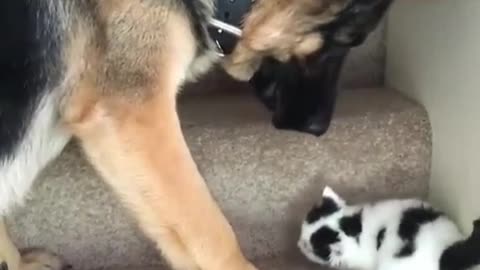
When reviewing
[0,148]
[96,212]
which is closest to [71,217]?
[96,212]

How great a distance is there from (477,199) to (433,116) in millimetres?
214

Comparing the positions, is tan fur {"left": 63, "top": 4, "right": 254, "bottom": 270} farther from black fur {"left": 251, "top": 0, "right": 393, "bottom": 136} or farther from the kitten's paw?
the kitten's paw

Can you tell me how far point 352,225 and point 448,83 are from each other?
34cm

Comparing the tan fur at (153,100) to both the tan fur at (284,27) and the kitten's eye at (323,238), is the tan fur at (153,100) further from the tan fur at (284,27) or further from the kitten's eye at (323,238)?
the kitten's eye at (323,238)

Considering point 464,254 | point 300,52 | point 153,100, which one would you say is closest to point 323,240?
point 464,254

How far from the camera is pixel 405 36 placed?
2.23 m

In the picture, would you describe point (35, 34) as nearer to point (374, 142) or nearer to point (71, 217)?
point (71, 217)

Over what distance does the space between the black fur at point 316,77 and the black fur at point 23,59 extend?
38cm

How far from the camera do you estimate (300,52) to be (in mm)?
1813

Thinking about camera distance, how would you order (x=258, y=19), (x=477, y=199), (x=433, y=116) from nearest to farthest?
(x=258, y=19) < (x=477, y=199) < (x=433, y=116)

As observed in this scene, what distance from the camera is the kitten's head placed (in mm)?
A: 1950

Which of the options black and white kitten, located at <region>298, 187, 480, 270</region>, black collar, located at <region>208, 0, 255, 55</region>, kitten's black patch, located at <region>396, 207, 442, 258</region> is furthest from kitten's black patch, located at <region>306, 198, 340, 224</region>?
black collar, located at <region>208, 0, 255, 55</region>

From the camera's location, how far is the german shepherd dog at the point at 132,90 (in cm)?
165

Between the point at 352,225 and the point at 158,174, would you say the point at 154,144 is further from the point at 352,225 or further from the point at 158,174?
the point at 352,225
